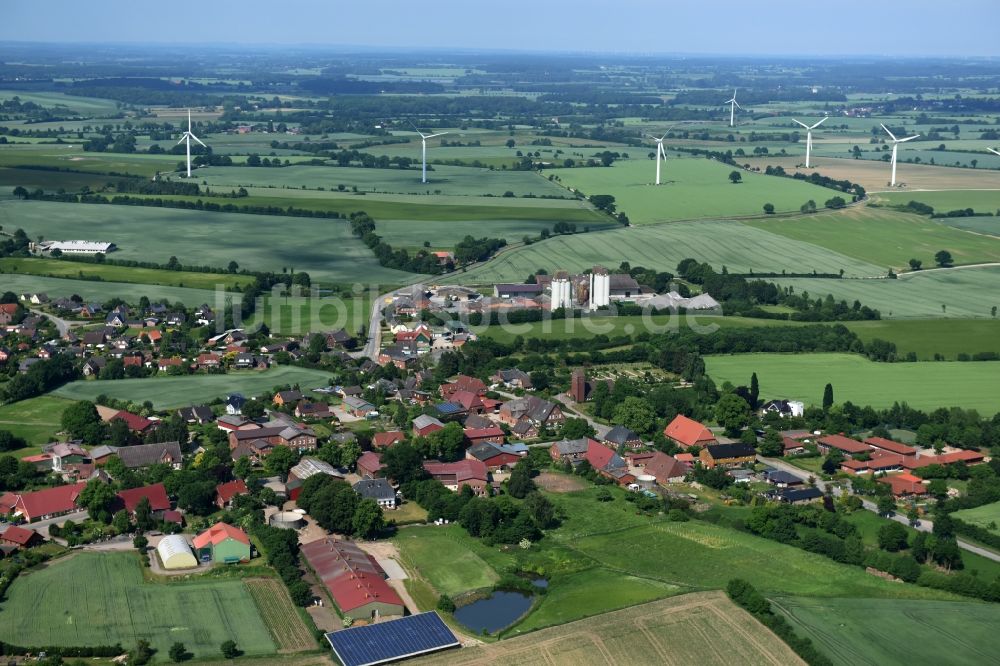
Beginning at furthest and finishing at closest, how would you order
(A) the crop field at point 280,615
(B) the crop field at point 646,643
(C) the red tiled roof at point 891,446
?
(C) the red tiled roof at point 891,446 < (A) the crop field at point 280,615 < (B) the crop field at point 646,643

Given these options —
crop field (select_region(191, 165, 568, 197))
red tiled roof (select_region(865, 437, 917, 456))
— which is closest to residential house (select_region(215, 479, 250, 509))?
red tiled roof (select_region(865, 437, 917, 456))

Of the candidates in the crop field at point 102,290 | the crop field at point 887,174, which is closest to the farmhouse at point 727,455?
the crop field at point 102,290

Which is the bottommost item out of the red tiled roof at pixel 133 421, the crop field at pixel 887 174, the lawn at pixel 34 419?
the lawn at pixel 34 419

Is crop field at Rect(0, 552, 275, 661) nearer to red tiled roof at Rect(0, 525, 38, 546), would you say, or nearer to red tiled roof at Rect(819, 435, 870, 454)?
red tiled roof at Rect(0, 525, 38, 546)

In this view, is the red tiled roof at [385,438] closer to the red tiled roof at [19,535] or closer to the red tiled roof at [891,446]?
the red tiled roof at [19,535]

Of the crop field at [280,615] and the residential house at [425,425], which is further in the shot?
the residential house at [425,425]

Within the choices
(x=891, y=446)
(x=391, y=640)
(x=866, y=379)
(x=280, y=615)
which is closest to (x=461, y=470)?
(x=280, y=615)
